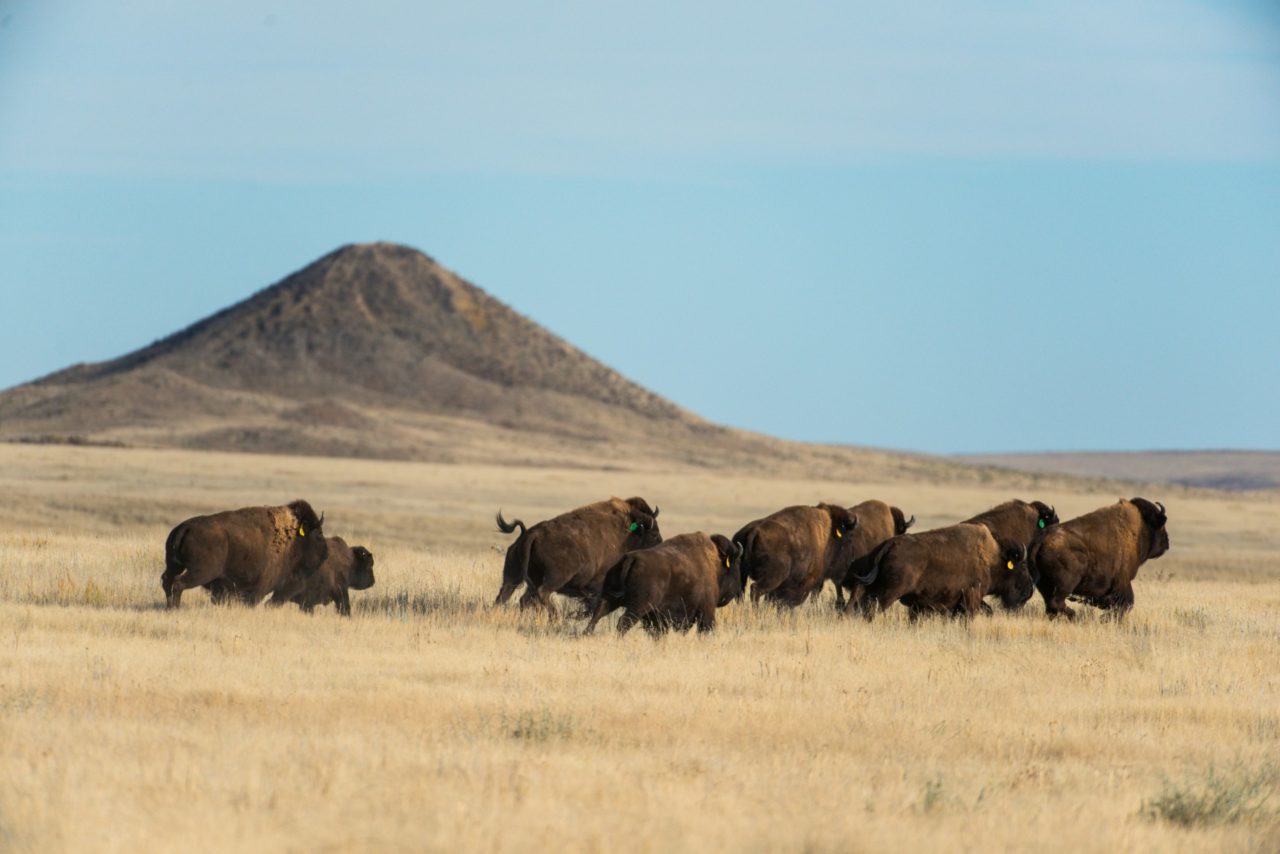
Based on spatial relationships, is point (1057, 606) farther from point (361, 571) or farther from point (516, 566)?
point (361, 571)

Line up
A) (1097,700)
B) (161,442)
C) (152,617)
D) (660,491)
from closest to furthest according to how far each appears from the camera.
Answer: (1097,700) < (152,617) < (660,491) < (161,442)

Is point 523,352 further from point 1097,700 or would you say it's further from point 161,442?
point 1097,700

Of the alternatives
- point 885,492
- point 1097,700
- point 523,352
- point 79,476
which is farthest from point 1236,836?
point 523,352

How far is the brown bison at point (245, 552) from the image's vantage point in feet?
47.0

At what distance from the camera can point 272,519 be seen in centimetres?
1502

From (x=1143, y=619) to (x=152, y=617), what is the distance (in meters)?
9.52

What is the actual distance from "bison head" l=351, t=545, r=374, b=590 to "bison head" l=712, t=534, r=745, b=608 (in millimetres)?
3806

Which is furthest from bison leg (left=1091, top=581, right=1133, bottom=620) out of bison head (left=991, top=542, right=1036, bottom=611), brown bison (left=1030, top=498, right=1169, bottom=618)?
bison head (left=991, top=542, right=1036, bottom=611)

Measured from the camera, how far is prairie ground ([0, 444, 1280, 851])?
284 inches

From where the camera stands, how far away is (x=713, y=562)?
14.2 m

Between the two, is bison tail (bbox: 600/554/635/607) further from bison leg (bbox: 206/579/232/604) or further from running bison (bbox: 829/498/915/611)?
running bison (bbox: 829/498/915/611)

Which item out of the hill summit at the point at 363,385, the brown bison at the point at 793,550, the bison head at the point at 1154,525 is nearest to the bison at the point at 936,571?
the brown bison at the point at 793,550

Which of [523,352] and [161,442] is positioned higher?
[523,352]

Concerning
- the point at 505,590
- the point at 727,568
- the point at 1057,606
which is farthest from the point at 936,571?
the point at 505,590
